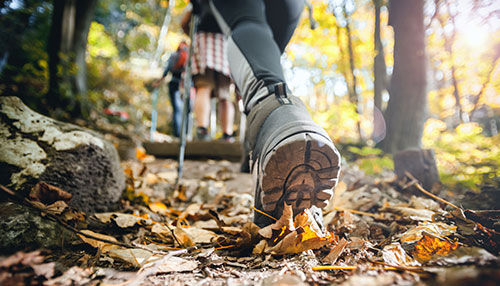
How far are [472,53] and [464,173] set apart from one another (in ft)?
30.6

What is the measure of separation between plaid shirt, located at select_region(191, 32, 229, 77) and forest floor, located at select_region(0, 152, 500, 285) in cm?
201

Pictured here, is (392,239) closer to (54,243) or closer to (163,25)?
(54,243)

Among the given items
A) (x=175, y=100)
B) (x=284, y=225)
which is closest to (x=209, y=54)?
(x=284, y=225)

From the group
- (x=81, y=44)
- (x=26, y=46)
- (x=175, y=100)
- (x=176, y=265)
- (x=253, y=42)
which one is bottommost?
(x=176, y=265)

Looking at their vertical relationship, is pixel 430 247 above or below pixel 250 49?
below

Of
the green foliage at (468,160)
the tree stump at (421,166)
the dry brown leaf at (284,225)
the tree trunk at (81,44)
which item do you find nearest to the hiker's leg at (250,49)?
the dry brown leaf at (284,225)

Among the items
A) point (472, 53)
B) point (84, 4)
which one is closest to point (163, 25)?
point (84, 4)

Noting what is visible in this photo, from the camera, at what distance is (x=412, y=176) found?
1.69 m

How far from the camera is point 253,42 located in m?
1.07

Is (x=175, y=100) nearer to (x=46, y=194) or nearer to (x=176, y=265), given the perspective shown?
(x=46, y=194)

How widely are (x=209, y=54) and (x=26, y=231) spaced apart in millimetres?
2443

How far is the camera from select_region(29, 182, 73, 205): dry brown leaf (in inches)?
34.3

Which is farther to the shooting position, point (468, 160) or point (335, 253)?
point (468, 160)

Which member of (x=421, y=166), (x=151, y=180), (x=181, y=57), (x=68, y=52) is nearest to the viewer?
(x=421, y=166)
